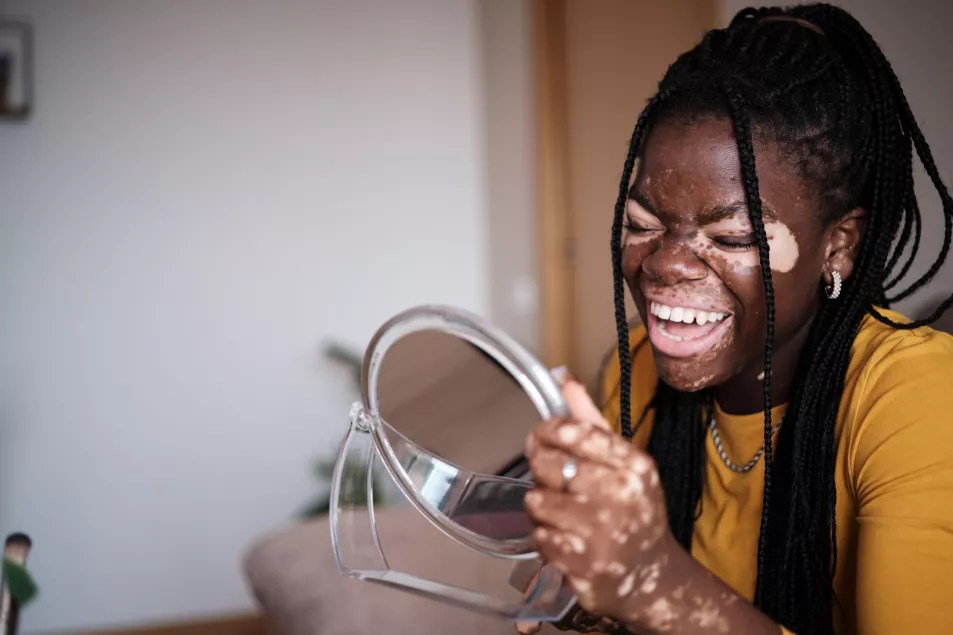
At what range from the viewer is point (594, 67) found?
7.29ft

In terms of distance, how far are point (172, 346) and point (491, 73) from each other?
1.36 m

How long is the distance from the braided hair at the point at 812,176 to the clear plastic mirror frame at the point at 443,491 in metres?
0.30

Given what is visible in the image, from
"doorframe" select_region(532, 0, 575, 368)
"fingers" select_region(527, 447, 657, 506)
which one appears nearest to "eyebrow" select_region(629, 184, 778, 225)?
"fingers" select_region(527, 447, 657, 506)

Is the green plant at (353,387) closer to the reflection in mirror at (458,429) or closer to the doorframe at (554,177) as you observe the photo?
the doorframe at (554,177)

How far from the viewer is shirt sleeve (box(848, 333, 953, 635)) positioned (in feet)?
2.03

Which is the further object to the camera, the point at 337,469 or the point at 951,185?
the point at 951,185

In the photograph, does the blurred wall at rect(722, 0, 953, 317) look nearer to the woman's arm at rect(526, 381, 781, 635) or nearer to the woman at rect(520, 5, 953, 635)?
the woman at rect(520, 5, 953, 635)

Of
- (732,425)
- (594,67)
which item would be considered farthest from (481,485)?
(594,67)

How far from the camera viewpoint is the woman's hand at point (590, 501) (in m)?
0.45

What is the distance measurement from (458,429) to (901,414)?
15.3 inches

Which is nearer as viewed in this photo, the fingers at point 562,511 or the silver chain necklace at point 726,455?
the fingers at point 562,511

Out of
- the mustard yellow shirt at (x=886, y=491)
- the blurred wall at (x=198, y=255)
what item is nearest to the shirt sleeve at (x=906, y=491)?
the mustard yellow shirt at (x=886, y=491)

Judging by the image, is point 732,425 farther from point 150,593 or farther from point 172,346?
point 150,593

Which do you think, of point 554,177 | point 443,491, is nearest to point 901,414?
point 443,491
